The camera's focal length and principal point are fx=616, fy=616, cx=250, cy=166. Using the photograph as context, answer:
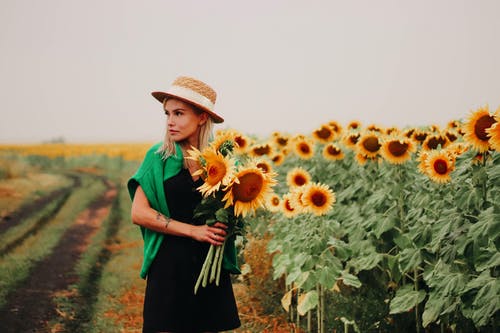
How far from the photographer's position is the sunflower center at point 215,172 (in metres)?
2.86

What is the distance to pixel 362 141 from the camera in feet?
17.5

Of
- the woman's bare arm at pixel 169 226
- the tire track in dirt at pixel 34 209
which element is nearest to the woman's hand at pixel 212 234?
the woman's bare arm at pixel 169 226

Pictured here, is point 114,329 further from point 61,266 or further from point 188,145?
point 188,145

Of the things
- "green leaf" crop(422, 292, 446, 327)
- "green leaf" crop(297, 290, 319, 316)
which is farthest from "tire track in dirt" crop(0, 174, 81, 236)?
"green leaf" crop(422, 292, 446, 327)

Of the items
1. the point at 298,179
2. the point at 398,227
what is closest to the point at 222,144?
the point at 398,227

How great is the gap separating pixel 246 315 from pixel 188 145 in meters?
2.81

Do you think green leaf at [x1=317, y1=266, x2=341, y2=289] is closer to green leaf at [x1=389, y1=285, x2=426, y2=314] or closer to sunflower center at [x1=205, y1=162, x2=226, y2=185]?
green leaf at [x1=389, y1=285, x2=426, y2=314]

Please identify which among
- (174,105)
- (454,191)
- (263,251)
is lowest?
(263,251)

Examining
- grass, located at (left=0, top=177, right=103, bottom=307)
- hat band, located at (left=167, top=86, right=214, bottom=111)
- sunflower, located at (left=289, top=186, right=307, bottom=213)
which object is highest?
hat band, located at (left=167, top=86, right=214, bottom=111)

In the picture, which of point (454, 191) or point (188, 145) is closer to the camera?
point (188, 145)

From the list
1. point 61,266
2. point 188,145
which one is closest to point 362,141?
point 188,145

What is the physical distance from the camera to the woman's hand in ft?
9.51

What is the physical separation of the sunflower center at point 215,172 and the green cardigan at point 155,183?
299mm

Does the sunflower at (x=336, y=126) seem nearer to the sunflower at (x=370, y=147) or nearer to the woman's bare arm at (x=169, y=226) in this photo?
the sunflower at (x=370, y=147)
